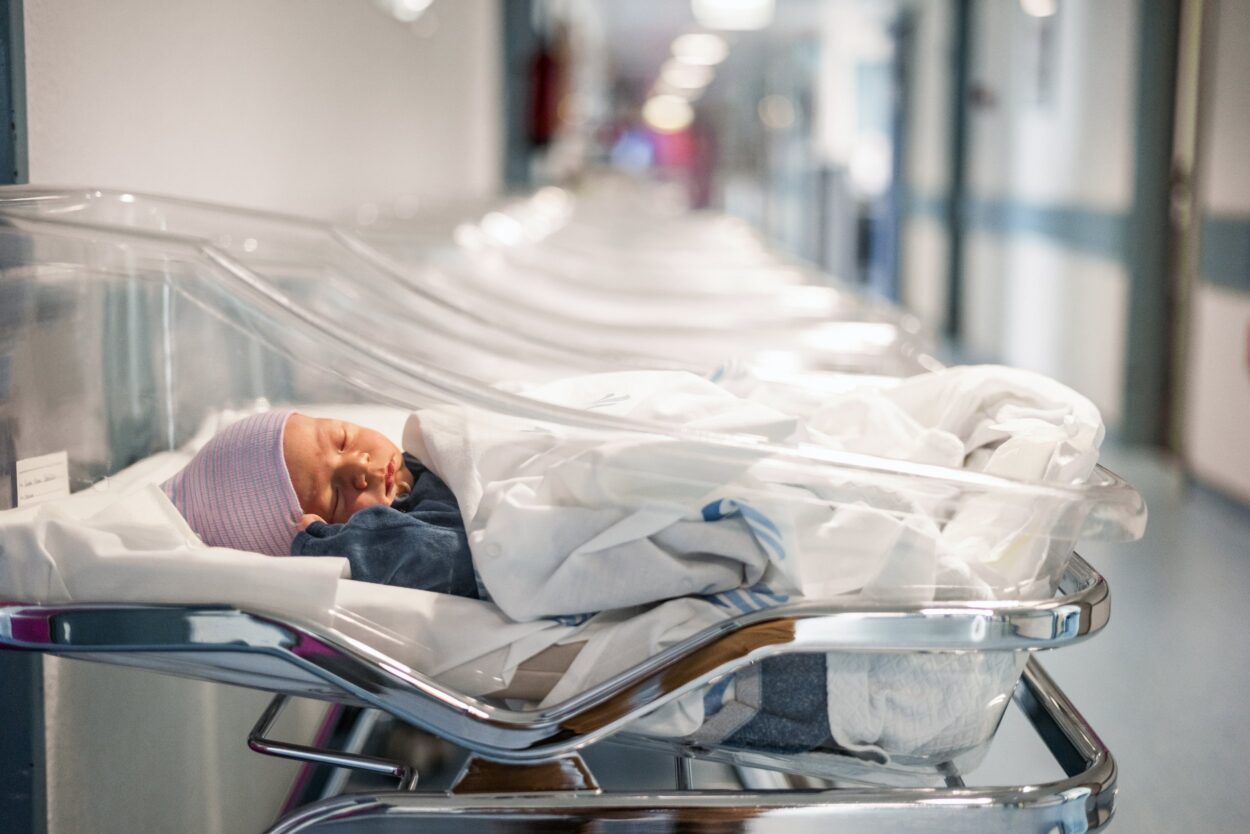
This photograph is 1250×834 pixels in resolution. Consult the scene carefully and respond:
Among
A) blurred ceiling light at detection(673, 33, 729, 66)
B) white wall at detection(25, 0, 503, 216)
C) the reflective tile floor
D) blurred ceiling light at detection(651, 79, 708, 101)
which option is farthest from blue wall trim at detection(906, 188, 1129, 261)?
blurred ceiling light at detection(651, 79, 708, 101)

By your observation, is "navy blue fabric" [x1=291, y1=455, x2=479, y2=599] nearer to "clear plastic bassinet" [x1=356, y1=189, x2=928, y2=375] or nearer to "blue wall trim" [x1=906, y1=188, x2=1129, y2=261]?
"clear plastic bassinet" [x1=356, y1=189, x2=928, y2=375]

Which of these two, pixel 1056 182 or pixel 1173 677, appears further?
pixel 1056 182

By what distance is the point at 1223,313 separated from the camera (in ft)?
11.4

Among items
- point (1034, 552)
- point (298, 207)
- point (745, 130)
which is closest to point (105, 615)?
point (1034, 552)

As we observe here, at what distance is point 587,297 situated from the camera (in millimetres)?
2648

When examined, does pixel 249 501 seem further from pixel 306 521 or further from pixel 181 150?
pixel 181 150

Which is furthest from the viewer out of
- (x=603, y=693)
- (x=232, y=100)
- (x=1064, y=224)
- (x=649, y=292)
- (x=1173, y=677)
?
(x=1064, y=224)

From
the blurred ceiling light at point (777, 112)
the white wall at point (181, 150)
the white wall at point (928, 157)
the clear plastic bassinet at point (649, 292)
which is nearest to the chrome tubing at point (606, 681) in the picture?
the white wall at point (181, 150)

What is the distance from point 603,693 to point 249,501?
16.1 inches

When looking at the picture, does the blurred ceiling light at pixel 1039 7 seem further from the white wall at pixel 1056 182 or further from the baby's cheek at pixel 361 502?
the baby's cheek at pixel 361 502

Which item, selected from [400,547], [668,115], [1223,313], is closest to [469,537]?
[400,547]

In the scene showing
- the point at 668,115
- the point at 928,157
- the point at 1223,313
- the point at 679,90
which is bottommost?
the point at 1223,313

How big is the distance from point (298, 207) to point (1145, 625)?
6.70 ft

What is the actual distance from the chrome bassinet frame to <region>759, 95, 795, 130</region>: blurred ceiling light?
1675 centimetres
